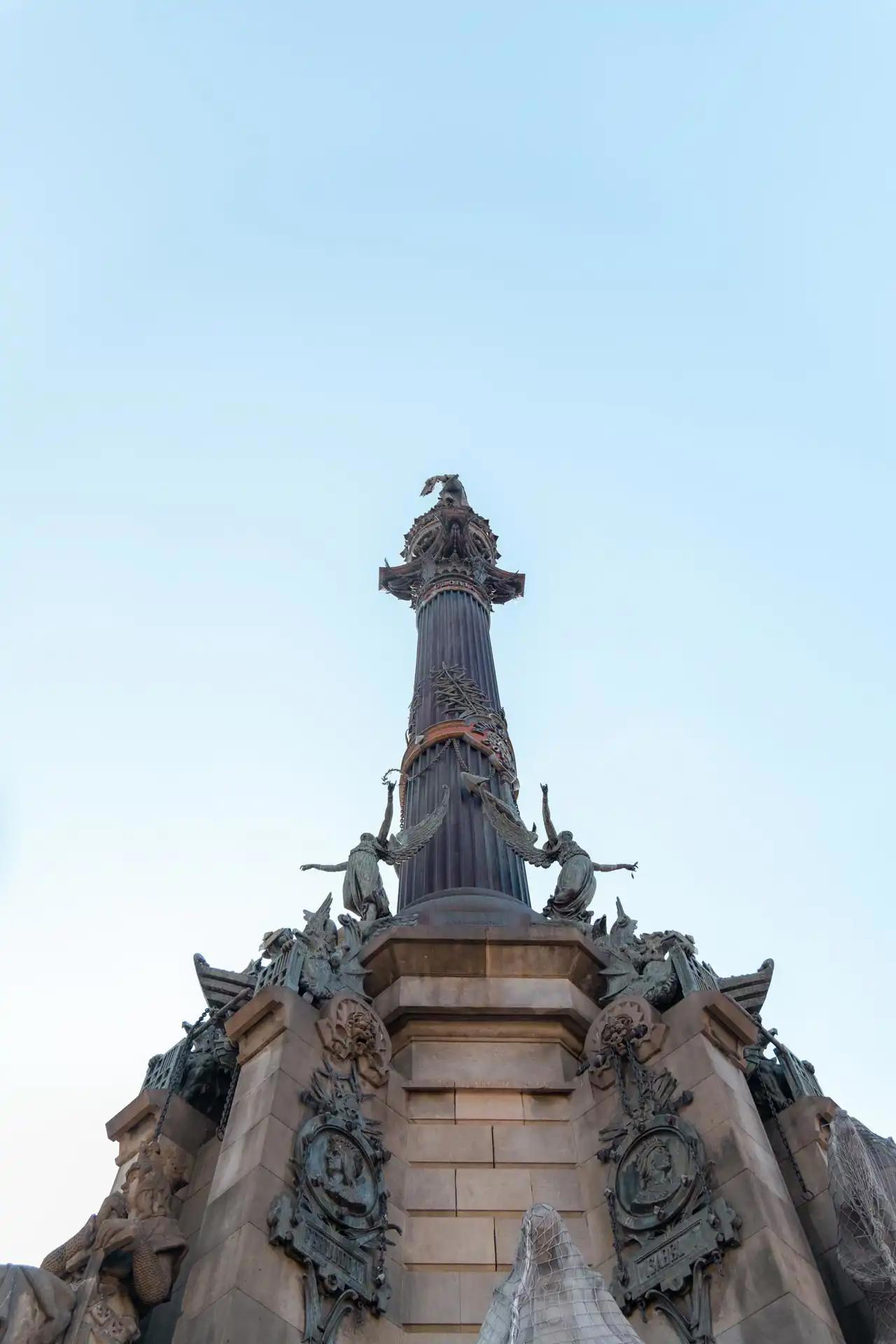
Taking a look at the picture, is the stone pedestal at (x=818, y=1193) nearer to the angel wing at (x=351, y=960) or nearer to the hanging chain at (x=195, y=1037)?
the angel wing at (x=351, y=960)

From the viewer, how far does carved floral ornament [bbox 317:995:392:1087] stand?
12.9 meters

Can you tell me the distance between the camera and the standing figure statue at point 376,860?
55.8 ft

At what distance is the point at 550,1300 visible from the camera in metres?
7.78

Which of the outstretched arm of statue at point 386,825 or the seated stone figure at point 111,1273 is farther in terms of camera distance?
the outstretched arm of statue at point 386,825

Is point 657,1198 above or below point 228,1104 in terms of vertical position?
below

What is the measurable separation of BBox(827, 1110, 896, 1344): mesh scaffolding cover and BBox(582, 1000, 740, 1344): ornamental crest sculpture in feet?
3.34

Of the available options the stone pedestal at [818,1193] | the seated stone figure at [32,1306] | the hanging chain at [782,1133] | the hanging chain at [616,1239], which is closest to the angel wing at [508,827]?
the hanging chain at [782,1133]

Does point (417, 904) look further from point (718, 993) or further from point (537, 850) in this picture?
point (718, 993)

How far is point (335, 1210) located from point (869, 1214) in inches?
190

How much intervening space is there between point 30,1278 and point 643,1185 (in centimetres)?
566

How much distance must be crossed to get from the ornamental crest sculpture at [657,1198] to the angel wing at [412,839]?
228 inches

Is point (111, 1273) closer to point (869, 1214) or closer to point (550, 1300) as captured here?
point (550, 1300)

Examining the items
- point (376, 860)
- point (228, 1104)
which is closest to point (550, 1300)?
point (228, 1104)

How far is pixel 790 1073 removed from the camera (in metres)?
14.7
